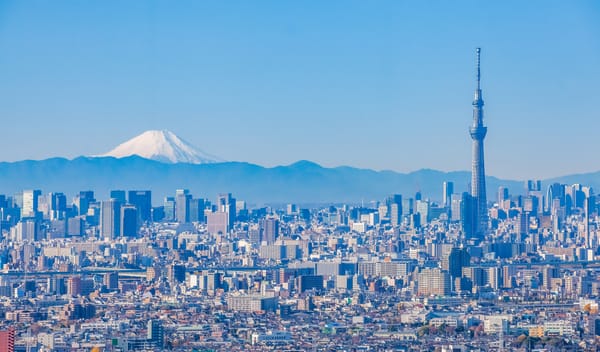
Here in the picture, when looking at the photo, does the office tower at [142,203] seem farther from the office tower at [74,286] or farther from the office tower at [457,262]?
the office tower at [74,286]

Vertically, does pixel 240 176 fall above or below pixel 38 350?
above

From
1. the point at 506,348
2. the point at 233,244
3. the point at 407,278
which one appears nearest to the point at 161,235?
the point at 233,244

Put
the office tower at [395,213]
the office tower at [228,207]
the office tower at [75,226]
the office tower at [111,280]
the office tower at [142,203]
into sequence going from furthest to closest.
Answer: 1. the office tower at [395,213]
2. the office tower at [142,203]
3. the office tower at [228,207]
4. the office tower at [75,226]
5. the office tower at [111,280]

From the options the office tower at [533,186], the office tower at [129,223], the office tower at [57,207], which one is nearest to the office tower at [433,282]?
the office tower at [129,223]

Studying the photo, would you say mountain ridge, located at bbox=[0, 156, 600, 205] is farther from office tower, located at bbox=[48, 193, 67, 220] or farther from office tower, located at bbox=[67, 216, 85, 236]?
office tower, located at bbox=[67, 216, 85, 236]

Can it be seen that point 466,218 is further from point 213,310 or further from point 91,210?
point 213,310

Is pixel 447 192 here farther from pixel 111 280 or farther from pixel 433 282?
pixel 433 282

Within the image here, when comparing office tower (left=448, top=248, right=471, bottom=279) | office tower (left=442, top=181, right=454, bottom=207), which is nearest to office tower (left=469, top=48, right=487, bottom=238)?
office tower (left=448, top=248, right=471, bottom=279)
